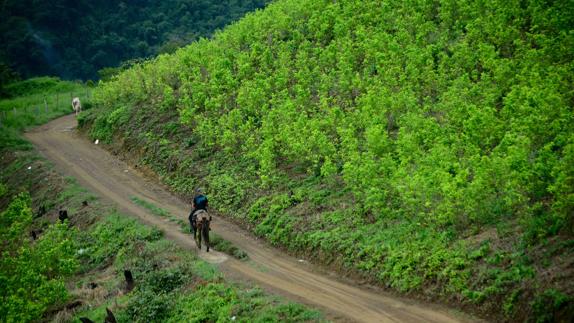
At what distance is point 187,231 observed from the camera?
22.2m

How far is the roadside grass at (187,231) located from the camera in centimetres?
1931

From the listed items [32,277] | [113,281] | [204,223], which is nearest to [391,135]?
[204,223]

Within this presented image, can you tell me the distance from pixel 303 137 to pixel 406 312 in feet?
34.4

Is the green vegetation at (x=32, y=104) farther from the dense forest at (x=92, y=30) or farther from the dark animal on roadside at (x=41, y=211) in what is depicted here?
the dense forest at (x=92, y=30)

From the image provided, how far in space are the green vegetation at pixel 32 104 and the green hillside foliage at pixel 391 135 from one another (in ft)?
16.6

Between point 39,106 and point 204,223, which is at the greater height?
point 39,106

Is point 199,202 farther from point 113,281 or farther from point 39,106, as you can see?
point 39,106

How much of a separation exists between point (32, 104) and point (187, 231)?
34.5 meters

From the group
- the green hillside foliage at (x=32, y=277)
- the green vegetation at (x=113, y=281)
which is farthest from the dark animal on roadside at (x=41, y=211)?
the green hillside foliage at (x=32, y=277)

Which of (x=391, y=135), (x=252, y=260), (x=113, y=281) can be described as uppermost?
(x=391, y=135)

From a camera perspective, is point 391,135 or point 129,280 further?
point 391,135

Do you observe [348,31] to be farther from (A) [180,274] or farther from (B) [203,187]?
(A) [180,274]

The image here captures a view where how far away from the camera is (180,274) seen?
1767 centimetres

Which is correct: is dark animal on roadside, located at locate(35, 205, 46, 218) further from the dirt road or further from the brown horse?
the brown horse
